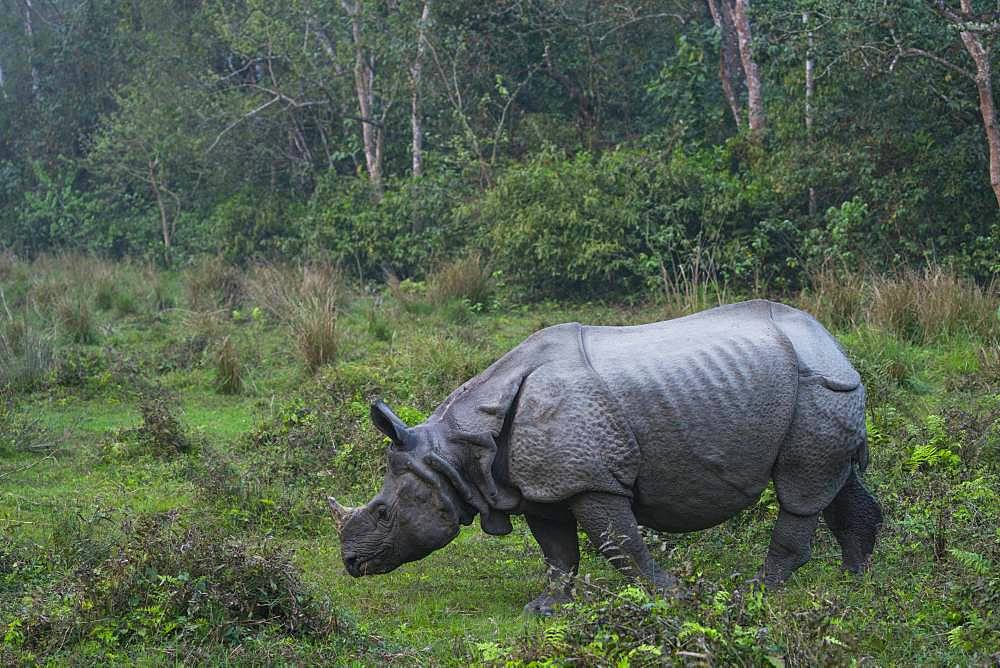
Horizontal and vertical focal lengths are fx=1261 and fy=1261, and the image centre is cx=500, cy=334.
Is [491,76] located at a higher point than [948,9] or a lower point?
lower

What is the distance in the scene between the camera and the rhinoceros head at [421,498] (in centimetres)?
532

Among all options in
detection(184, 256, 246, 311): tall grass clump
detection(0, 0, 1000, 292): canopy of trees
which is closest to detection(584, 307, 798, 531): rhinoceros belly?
detection(0, 0, 1000, 292): canopy of trees

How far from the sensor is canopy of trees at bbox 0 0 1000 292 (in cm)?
1441

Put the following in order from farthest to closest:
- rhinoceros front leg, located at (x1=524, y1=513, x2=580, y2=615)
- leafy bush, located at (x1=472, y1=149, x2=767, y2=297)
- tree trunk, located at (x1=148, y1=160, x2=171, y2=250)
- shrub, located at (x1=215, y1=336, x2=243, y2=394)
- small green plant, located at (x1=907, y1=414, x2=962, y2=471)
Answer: tree trunk, located at (x1=148, y1=160, x2=171, y2=250), leafy bush, located at (x1=472, y1=149, x2=767, y2=297), shrub, located at (x1=215, y1=336, x2=243, y2=394), small green plant, located at (x1=907, y1=414, x2=962, y2=471), rhinoceros front leg, located at (x1=524, y1=513, x2=580, y2=615)

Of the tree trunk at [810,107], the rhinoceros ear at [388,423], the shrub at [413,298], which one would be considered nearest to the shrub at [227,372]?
the shrub at [413,298]

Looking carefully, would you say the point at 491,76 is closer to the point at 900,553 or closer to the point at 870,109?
the point at 870,109

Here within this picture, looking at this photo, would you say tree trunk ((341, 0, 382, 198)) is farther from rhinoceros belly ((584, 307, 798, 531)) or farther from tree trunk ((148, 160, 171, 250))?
rhinoceros belly ((584, 307, 798, 531))

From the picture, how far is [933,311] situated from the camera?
10391mm

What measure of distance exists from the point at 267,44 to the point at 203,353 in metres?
10.5

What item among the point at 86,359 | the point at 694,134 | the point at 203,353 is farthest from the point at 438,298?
the point at 694,134

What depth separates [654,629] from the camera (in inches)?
163

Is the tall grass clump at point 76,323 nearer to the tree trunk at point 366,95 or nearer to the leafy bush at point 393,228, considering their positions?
the leafy bush at point 393,228

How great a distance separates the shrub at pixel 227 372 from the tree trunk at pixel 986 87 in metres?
7.89

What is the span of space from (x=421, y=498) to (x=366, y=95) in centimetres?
1575
